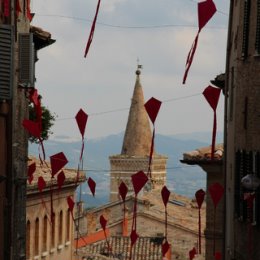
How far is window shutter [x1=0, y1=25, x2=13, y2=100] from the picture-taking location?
2800 centimetres

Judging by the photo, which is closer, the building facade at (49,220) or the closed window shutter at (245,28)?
the closed window shutter at (245,28)

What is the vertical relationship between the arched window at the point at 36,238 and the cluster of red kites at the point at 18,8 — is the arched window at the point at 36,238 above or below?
below

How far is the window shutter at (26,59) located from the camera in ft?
108

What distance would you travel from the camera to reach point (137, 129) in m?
135

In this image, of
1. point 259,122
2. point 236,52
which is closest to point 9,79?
point 259,122

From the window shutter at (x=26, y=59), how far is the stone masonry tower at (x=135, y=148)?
3944 inches

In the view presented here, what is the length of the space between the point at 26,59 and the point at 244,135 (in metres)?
4.83

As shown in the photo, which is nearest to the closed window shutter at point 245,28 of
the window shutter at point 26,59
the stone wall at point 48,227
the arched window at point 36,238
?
the window shutter at point 26,59

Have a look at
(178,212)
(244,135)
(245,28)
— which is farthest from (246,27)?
(178,212)

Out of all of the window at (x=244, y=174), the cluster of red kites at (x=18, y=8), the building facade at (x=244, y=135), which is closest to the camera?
the cluster of red kites at (x=18, y=8)

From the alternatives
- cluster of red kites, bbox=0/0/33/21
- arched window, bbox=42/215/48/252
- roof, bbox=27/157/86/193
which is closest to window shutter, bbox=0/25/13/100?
cluster of red kites, bbox=0/0/33/21

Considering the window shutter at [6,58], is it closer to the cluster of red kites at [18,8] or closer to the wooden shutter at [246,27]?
the cluster of red kites at [18,8]

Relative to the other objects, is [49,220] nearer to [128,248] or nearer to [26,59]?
[26,59]

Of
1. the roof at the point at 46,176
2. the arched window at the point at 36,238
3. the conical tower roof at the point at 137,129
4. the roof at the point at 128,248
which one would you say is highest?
the conical tower roof at the point at 137,129
